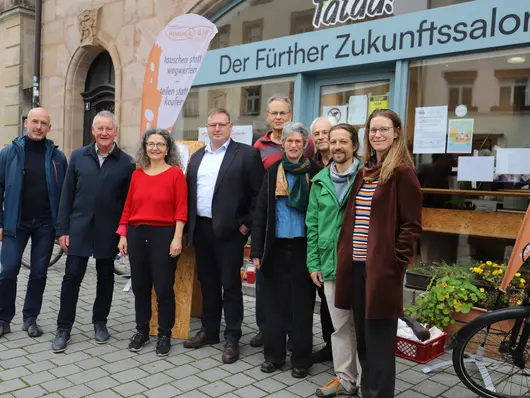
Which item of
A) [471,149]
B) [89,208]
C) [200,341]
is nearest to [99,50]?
[89,208]

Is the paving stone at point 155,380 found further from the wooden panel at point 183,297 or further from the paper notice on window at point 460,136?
the paper notice on window at point 460,136

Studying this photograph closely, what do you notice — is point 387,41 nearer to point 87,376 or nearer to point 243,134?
point 243,134

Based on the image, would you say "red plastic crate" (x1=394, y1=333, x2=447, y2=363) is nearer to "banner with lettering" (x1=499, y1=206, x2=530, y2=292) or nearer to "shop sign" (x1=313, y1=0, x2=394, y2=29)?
"banner with lettering" (x1=499, y1=206, x2=530, y2=292)

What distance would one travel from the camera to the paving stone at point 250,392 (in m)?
3.48

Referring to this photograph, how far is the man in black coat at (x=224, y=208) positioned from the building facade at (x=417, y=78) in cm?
234

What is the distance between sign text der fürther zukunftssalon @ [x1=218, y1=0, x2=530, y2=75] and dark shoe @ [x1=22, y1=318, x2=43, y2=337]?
166 inches

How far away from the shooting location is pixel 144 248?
4129mm

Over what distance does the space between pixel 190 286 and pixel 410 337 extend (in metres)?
1.98

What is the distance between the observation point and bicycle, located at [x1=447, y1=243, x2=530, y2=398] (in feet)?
11.4

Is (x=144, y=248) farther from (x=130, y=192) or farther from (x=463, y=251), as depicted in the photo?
(x=463, y=251)

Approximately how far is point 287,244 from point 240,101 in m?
4.12

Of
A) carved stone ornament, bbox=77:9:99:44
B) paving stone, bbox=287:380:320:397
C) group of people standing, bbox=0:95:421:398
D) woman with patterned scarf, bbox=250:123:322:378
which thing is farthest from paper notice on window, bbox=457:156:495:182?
carved stone ornament, bbox=77:9:99:44

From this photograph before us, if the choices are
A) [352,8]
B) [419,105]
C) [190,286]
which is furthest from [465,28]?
[190,286]

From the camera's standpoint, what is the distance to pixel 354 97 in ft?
20.2
